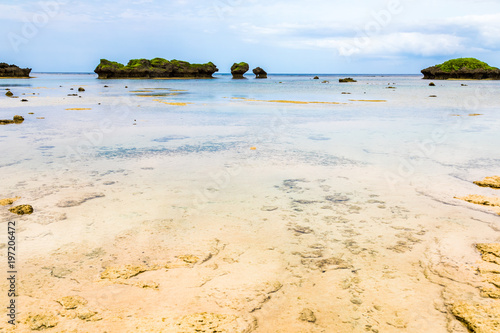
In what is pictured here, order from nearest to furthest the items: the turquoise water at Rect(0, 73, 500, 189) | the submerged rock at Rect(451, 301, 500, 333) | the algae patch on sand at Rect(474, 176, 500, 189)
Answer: the submerged rock at Rect(451, 301, 500, 333) < the algae patch on sand at Rect(474, 176, 500, 189) < the turquoise water at Rect(0, 73, 500, 189)

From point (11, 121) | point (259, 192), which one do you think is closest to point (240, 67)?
point (11, 121)

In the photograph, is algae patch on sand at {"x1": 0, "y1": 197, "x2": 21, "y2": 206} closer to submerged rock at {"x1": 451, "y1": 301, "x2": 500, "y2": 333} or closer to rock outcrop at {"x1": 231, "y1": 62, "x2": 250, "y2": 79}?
submerged rock at {"x1": 451, "y1": 301, "x2": 500, "y2": 333}

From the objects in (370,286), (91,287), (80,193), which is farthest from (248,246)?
(80,193)

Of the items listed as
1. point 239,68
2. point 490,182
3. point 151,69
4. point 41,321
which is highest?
point 239,68

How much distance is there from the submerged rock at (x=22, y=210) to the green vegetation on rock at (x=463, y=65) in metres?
A: 146

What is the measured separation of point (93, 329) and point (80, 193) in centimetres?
458

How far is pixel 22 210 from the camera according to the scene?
618 cm

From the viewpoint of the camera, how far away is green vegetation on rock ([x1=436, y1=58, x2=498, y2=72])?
12319 cm

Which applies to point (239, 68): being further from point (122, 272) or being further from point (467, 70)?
point (122, 272)

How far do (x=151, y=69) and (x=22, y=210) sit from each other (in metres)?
131

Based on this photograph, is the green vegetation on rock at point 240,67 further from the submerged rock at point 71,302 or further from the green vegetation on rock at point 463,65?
the submerged rock at point 71,302

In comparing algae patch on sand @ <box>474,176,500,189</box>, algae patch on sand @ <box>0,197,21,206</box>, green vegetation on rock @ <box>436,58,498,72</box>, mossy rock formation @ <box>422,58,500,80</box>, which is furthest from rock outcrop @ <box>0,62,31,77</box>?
green vegetation on rock @ <box>436,58,498,72</box>

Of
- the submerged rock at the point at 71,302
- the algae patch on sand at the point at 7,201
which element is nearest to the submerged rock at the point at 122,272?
the submerged rock at the point at 71,302

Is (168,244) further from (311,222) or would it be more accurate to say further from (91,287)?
(311,222)
